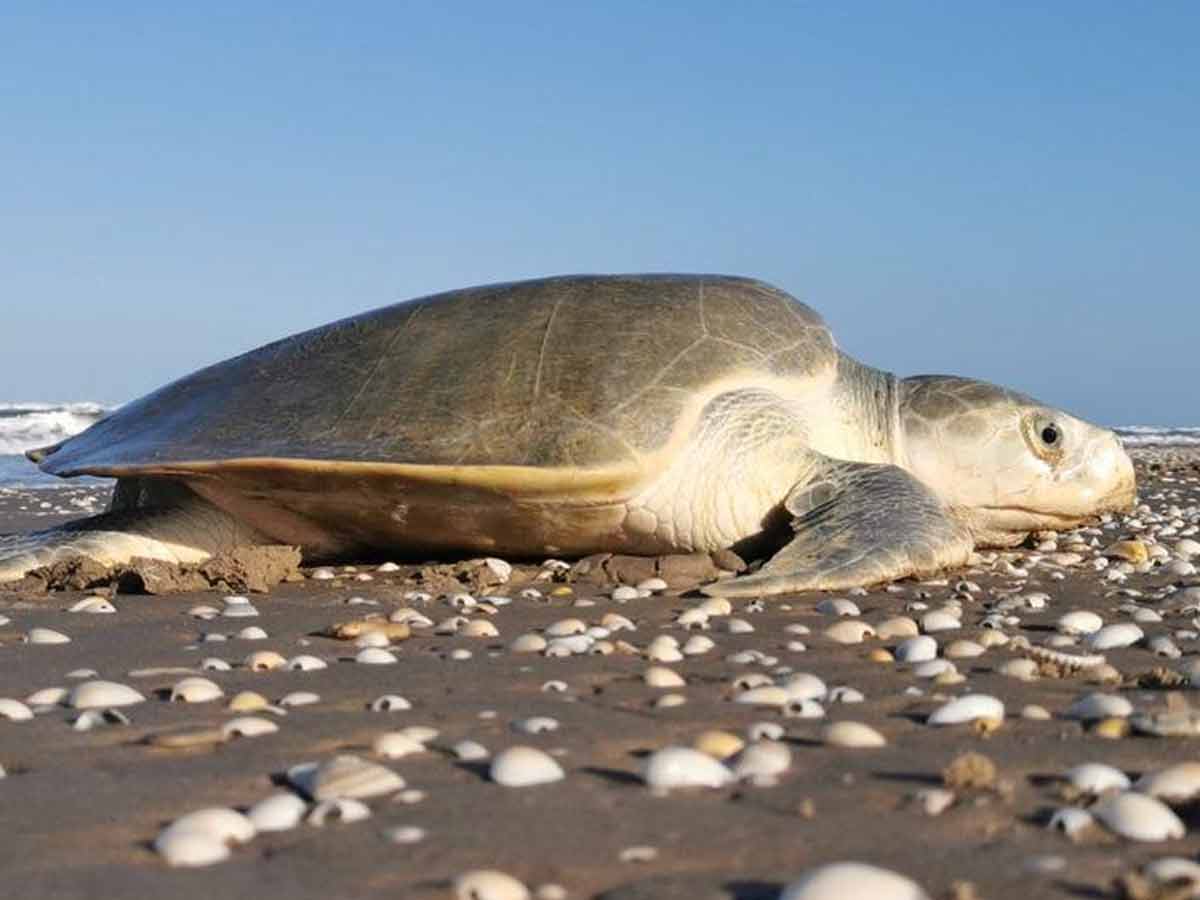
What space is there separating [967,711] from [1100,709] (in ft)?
0.92

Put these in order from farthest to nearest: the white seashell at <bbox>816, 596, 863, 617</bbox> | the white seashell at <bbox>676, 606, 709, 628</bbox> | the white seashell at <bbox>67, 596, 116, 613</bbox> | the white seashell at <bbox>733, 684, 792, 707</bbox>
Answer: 1. the white seashell at <bbox>67, 596, 116, 613</bbox>
2. the white seashell at <bbox>816, 596, 863, 617</bbox>
3. the white seashell at <bbox>676, 606, 709, 628</bbox>
4. the white seashell at <bbox>733, 684, 792, 707</bbox>

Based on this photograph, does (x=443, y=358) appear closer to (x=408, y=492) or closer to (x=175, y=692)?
(x=408, y=492)

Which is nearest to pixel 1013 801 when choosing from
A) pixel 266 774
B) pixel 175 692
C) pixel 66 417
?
pixel 266 774

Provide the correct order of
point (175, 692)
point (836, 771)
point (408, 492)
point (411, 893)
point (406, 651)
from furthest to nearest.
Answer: point (408, 492), point (406, 651), point (175, 692), point (836, 771), point (411, 893)

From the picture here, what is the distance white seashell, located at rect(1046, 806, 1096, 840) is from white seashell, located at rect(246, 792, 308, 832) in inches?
45.9

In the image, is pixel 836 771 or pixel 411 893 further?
pixel 836 771

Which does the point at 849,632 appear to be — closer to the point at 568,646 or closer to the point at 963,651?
the point at 963,651

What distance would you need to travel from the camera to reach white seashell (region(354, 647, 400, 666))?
3.71 metres

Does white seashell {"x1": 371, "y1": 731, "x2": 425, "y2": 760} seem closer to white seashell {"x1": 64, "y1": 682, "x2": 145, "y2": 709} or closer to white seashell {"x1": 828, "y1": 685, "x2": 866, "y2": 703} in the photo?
white seashell {"x1": 64, "y1": 682, "x2": 145, "y2": 709}

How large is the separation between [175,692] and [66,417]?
120 ft

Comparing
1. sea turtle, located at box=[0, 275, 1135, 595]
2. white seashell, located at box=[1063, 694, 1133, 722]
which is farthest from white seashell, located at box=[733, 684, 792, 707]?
sea turtle, located at box=[0, 275, 1135, 595]

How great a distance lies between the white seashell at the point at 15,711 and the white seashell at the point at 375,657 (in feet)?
3.09

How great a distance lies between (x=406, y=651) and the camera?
12.9 ft

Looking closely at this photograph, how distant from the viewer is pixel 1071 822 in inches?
77.9
